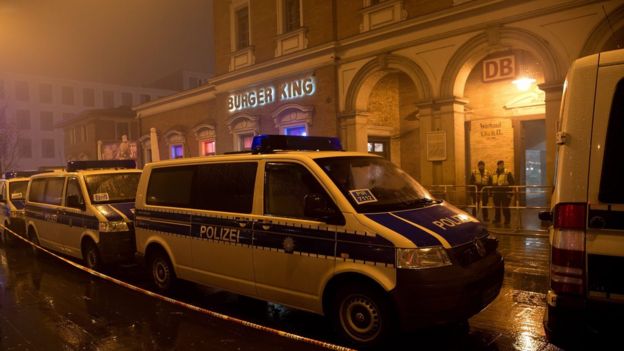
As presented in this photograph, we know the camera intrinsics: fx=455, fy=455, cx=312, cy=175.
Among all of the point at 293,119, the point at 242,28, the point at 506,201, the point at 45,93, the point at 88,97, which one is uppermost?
the point at 45,93

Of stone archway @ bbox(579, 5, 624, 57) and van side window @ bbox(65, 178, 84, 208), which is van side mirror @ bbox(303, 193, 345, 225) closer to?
van side window @ bbox(65, 178, 84, 208)

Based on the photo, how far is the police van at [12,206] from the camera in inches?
464

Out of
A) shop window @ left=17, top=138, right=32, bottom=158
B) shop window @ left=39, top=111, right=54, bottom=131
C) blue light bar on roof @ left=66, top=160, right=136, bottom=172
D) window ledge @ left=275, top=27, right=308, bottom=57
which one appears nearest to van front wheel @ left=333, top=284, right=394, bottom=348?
blue light bar on roof @ left=66, top=160, right=136, bottom=172

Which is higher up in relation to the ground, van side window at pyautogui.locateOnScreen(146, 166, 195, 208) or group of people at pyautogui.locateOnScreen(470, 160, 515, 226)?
van side window at pyautogui.locateOnScreen(146, 166, 195, 208)

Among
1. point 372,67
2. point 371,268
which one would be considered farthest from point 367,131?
point 371,268

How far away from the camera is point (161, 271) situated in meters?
6.77

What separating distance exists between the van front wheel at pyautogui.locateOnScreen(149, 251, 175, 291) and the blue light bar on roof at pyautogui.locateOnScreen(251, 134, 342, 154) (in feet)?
7.56

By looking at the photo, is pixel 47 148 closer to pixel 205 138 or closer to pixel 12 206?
pixel 205 138

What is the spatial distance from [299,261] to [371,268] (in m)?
0.87

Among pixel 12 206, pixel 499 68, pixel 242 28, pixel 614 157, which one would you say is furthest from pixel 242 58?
pixel 614 157

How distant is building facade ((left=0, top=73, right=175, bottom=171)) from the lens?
201 feet

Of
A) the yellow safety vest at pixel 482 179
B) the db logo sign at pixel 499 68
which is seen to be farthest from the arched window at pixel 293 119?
the yellow safety vest at pixel 482 179

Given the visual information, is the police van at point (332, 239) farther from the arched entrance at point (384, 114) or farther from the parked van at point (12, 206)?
the arched entrance at point (384, 114)

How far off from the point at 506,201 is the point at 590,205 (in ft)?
27.6
